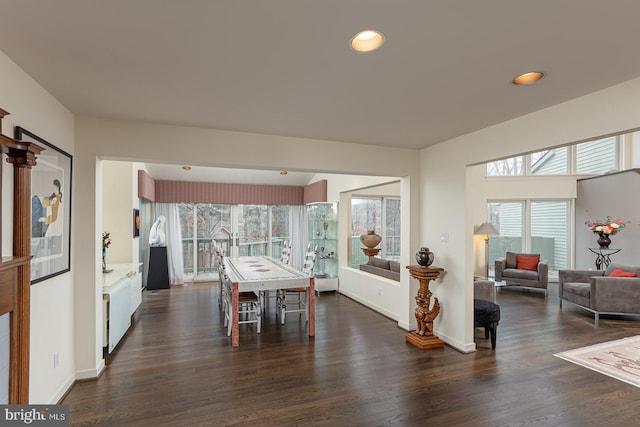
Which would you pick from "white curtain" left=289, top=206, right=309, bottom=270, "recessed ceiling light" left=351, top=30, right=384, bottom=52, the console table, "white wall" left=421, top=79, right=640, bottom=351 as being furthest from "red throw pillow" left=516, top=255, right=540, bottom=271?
"recessed ceiling light" left=351, top=30, right=384, bottom=52

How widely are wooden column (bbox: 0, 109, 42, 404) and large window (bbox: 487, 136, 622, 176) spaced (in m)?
8.00

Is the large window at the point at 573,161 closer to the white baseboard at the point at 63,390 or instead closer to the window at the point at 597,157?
the window at the point at 597,157

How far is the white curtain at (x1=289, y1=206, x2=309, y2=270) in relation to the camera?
849 centimetres

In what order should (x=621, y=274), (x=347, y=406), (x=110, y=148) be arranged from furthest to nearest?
1. (x=621, y=274)
2. (x=110, y=148)
3. (x=347, y=406)

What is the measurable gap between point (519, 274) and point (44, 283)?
7.47 metres

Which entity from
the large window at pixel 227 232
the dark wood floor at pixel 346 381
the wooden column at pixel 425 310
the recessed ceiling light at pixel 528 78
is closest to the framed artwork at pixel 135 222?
the dark wood floor at pixel 346 381

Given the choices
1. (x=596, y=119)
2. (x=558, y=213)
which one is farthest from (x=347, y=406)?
(x=558, y=213)

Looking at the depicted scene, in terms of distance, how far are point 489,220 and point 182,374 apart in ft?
24.6

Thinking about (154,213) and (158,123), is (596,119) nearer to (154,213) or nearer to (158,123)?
(158,123)

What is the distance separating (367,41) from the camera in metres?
1.71

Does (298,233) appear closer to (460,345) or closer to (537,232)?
(460,345)

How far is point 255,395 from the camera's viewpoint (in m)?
2.72

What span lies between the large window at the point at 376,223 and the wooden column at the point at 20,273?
5.72 meters

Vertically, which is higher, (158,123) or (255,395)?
(158,123)
